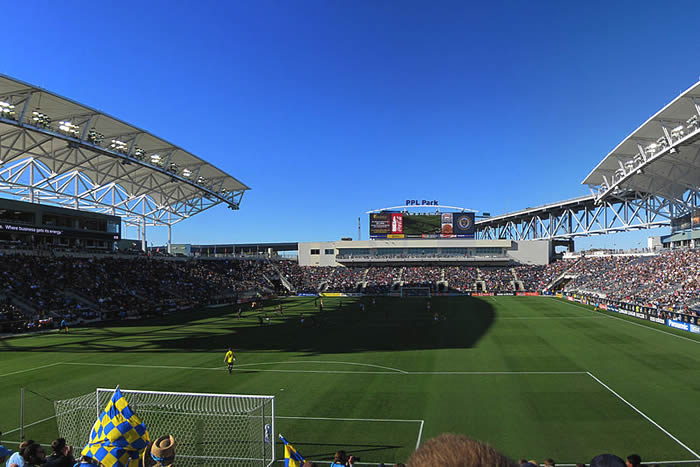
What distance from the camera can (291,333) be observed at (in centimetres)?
3684

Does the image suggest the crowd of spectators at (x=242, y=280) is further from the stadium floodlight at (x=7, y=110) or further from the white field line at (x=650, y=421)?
the white field line at (x=650, y=421)

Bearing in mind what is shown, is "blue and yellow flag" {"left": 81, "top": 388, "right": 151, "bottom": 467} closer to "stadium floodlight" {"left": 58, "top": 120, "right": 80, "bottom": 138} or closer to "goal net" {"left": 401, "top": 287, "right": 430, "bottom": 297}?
"stadium floodlight" {"left": 58, "top": 120, "right": 80, "bottom": 138}

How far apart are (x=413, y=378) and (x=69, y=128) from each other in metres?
37.5

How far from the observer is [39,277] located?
155 feet

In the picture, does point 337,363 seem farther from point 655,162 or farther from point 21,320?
point 655,162

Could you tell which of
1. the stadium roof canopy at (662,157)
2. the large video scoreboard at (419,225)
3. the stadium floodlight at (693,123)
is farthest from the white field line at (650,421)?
the large video scoreboard at (419,225)

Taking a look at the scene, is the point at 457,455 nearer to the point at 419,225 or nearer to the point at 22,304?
the point at 22,304

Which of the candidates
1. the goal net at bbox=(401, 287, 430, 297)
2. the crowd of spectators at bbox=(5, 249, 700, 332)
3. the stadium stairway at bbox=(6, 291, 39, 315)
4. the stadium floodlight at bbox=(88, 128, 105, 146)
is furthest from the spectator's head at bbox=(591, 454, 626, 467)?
the goal net at bbox=(401, 287, 430, 297)

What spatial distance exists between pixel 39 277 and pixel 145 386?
36.6m

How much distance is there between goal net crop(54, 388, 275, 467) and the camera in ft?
42.4

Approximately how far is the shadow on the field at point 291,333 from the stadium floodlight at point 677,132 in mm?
24275

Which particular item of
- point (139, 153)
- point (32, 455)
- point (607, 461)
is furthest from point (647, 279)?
point (139, 153)

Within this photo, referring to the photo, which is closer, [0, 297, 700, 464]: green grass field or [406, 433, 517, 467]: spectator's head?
[406, 433, 517, 467]: spectator's head

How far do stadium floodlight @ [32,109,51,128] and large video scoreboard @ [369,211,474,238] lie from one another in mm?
62474
